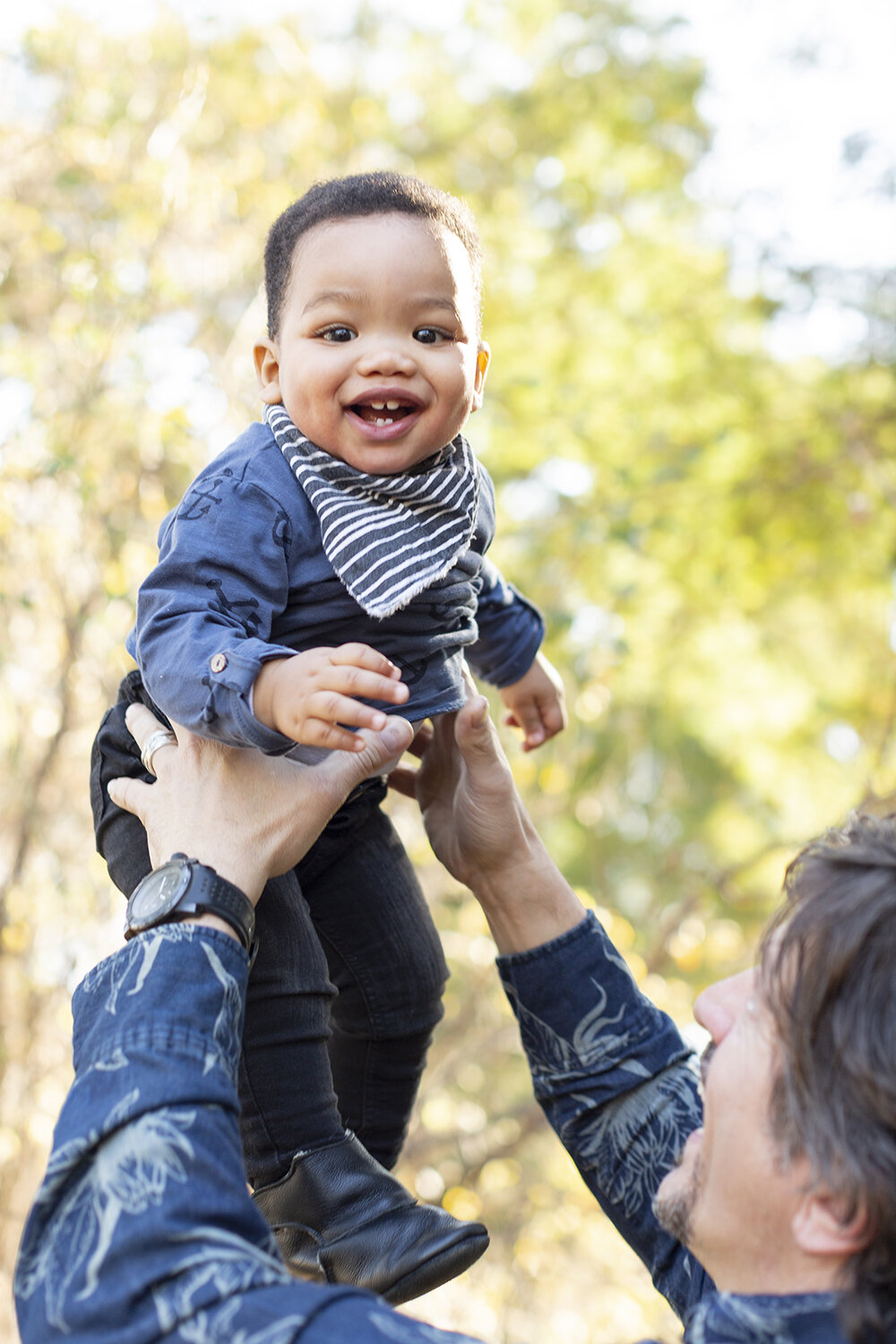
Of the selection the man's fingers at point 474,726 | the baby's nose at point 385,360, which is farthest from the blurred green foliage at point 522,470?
the baby's nose at point 385,360

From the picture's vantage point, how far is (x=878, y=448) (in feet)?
25.8

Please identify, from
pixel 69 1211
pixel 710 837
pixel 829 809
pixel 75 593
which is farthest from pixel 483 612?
pixel 710 837

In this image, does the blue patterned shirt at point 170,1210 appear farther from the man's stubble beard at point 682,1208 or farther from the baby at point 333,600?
the baby at point 333,600

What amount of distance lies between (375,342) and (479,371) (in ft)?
0.78

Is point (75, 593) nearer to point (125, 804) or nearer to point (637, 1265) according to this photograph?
point (125, 804)

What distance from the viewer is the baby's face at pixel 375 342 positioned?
152 cm

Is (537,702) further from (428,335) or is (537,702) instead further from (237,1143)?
(237,1143)

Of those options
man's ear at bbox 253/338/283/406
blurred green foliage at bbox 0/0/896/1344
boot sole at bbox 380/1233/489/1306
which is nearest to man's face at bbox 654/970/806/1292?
boot sole at bbox 380/1233/489/1306

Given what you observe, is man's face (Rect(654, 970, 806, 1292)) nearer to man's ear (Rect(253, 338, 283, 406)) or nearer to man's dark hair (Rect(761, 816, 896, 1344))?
man's dark hair (Rect(761, 816, 896, 1344))

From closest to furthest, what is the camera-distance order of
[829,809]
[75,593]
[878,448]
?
[75,593] < [878,448] < [829,809]

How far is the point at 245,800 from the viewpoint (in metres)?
1.40

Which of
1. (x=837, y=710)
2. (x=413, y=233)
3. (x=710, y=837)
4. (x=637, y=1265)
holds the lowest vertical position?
(x=637, y=1265)

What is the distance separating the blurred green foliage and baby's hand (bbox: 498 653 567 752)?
1.39 m

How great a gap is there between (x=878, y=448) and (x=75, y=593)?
19.6 ft
